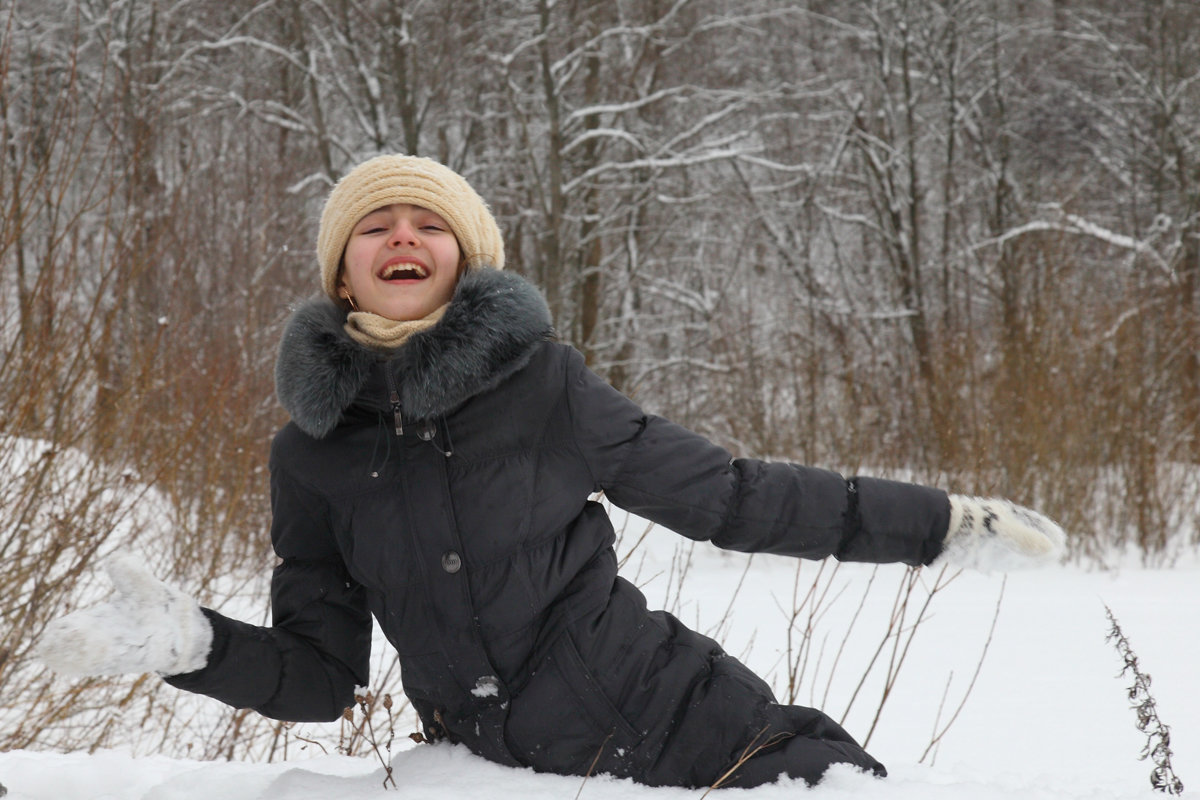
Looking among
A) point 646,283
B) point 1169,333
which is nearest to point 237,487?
point 1169,333

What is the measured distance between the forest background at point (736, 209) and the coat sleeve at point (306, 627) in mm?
2240

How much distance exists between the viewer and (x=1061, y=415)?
7.32 meters

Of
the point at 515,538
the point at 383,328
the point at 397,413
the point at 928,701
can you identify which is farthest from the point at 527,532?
the point at 928,701

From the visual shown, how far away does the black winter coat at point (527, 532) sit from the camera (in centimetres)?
157

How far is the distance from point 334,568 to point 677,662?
62 centimetres

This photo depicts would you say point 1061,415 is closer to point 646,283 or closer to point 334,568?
point 646,283

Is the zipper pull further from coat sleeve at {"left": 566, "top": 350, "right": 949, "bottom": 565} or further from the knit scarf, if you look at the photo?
coat sleeve at {"left": 566, "top": 350, "right": 949, "bottom": 565}

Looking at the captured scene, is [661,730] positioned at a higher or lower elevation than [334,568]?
lower

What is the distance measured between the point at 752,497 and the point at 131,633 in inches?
38.2

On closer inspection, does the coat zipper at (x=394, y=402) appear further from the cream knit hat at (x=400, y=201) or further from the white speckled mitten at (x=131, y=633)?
the white speckled mitten at (x=131, y=633)

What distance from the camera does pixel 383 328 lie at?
1.68 metres

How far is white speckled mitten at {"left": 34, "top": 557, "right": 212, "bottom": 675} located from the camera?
4.64ft

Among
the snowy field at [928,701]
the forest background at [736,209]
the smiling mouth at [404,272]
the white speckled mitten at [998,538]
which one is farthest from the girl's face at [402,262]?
the forest background at [736,209]

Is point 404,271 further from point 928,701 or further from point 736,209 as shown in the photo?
point 736,209
